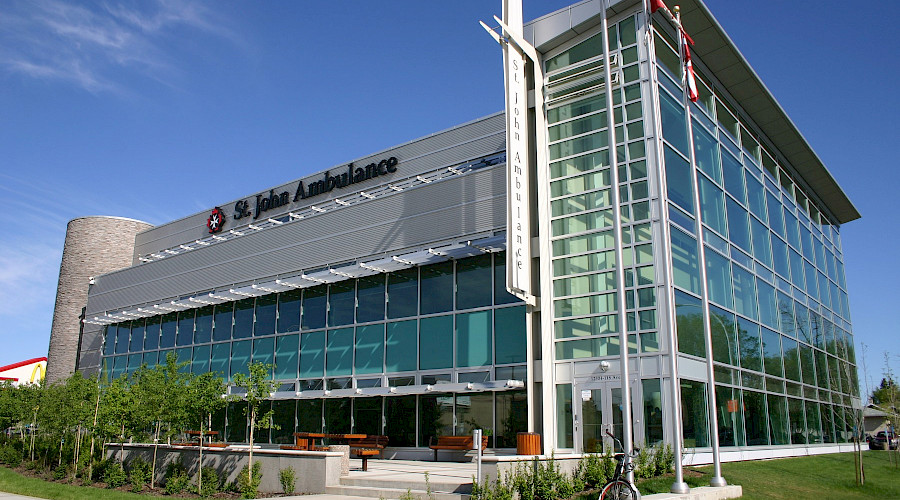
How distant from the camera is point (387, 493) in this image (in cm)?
1519

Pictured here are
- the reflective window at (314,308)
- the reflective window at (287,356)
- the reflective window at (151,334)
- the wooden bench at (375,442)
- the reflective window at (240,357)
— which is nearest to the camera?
the wooden bench at (375,442)

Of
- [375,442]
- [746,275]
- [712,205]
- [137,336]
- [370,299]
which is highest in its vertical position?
[712,205]

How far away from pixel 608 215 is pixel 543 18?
7.28 m

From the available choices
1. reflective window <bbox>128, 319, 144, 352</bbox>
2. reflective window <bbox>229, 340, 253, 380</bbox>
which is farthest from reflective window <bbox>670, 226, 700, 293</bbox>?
reflective window <bbox>128, 319, 144, 352</bbox>

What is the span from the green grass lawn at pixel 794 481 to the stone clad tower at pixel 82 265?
36.1m

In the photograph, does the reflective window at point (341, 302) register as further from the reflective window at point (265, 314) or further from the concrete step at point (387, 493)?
the concrete step at point (387, 493)

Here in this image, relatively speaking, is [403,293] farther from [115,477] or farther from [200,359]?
[200,359]

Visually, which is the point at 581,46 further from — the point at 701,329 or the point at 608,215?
the point at 701,329

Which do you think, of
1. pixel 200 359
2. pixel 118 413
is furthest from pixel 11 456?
pixel 118 413

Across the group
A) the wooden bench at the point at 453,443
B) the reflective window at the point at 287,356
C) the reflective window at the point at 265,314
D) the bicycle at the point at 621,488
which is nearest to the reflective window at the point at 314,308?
the reflective window at the point at 287,356

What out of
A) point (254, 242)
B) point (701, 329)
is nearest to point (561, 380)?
point (701, 329)

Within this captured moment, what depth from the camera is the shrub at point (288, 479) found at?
16.8 metres

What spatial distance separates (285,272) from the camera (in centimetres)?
3030

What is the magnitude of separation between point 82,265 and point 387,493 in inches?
1373
